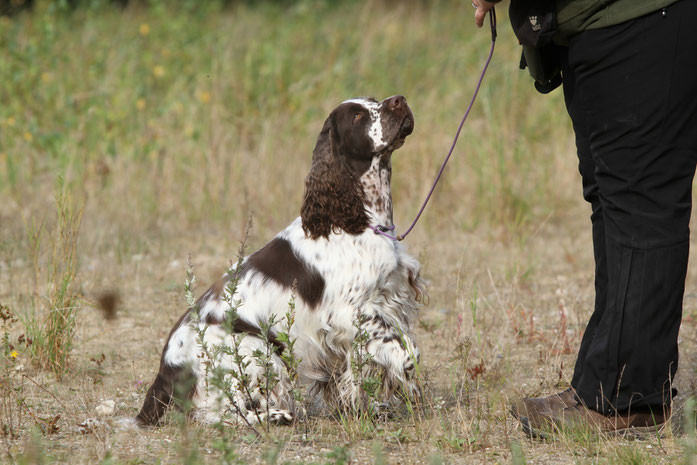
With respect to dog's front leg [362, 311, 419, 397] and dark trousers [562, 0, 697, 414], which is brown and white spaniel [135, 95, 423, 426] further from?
dark trousers [562, 0, 697, 414]

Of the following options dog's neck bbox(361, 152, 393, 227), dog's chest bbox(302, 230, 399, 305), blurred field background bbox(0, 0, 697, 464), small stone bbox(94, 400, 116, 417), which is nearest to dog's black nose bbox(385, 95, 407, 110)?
dog's neck bbox(361, 152, 393, 227)

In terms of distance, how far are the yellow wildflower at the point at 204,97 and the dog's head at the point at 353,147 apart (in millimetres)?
4514

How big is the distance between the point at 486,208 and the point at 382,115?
344 cm

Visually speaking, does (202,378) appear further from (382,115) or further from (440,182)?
(440,182)

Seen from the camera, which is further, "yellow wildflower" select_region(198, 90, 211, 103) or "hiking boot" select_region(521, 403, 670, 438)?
"yellow wildflower" select_region(198, 90, 211, 103)

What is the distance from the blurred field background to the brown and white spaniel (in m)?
0.19

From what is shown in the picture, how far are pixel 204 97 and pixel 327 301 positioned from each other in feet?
16.4

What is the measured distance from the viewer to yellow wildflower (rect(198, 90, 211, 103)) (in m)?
8.36

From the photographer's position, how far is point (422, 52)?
412 inches

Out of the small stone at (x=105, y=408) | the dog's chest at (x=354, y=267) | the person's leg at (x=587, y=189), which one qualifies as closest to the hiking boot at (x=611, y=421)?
the person's leg at (x=587, y=189)

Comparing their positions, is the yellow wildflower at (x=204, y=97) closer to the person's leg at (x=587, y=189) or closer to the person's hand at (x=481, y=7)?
the person's hand at (x=481, y=7)

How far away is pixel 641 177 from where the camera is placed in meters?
2.93

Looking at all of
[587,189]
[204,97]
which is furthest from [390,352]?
[204,97]

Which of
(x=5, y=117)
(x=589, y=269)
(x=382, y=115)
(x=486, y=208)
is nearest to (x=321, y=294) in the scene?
(x=382, y=115)
